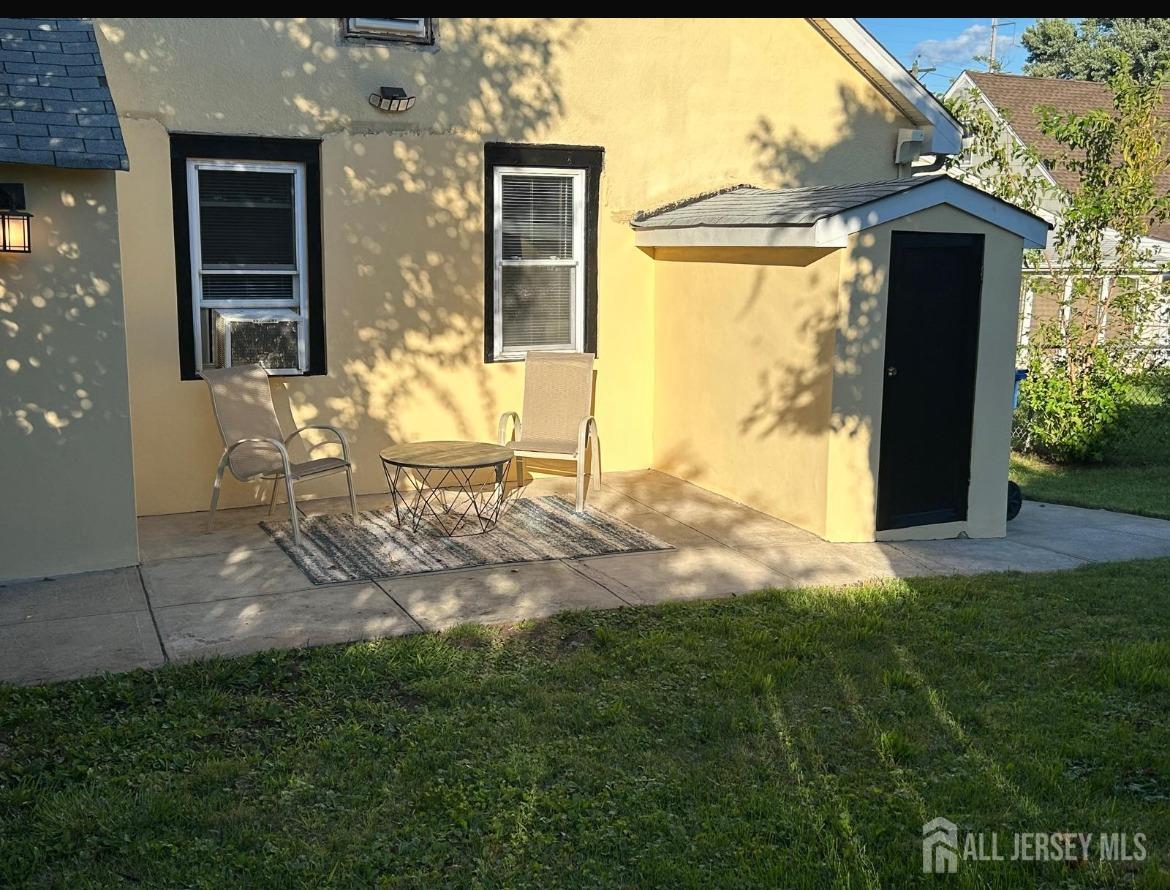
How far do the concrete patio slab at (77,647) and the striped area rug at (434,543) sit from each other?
1191 mm

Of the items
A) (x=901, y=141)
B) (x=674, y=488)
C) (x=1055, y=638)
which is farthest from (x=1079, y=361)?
(x=1055, y=638)

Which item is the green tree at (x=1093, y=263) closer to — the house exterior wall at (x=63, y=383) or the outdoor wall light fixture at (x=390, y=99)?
the outdoor wall light fixture at (x=390, y=99)

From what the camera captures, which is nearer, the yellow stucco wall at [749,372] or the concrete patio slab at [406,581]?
the concrete patio slab at [406,581]

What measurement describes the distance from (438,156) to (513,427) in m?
2.28

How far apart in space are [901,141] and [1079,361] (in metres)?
3.47

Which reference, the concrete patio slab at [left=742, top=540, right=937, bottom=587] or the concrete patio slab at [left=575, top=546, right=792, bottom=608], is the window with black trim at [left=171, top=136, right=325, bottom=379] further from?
the concrete patio slab at [left=742, top=540, right=937, bottom=587]

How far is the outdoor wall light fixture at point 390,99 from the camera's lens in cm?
877

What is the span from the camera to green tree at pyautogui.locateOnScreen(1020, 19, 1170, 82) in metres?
37.0

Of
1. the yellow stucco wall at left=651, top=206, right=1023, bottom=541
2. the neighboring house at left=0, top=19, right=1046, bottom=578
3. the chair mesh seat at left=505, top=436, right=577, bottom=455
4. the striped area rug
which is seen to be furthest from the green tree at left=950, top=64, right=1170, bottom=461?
the striped area rug

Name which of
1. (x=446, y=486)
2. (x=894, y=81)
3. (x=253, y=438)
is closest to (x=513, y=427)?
(x=446, y=486)

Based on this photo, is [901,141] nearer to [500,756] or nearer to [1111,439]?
[1111,439]

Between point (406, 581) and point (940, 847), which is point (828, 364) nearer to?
point (406, 581)

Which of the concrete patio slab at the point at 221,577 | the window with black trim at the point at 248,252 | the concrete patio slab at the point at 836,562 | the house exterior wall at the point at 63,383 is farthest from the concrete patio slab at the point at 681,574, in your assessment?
the window with black trim at the point at 248,252

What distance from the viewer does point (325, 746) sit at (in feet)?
14.8
